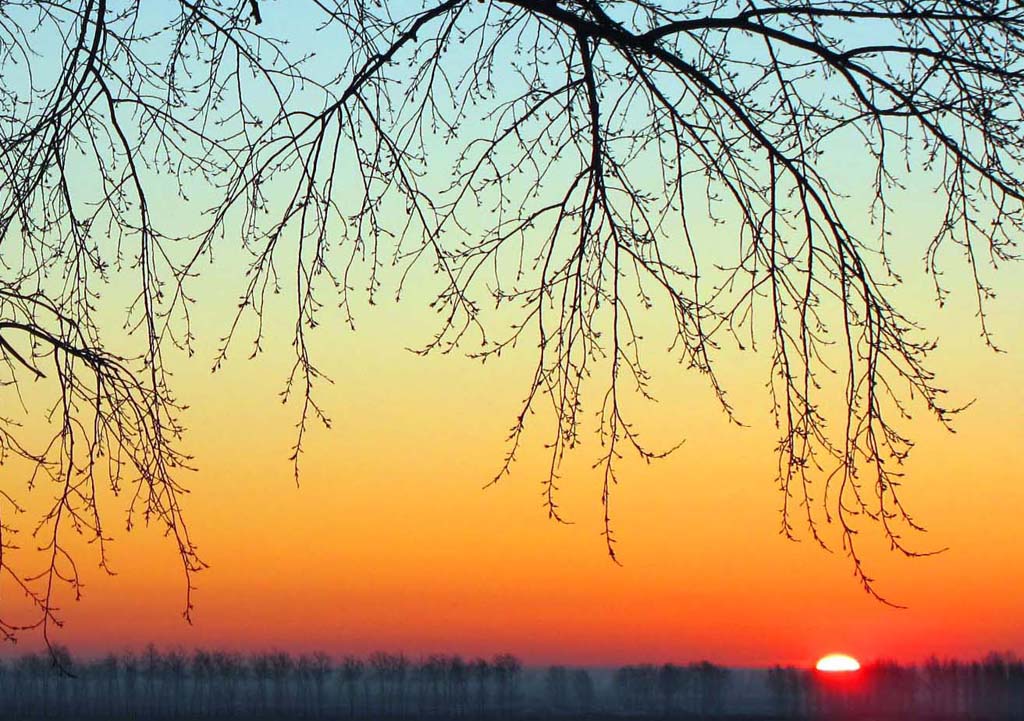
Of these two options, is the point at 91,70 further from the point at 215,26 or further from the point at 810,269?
the point at 810,269

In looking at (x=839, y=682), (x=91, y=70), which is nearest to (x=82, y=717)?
(x=839, y=682)

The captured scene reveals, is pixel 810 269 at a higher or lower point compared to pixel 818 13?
lower

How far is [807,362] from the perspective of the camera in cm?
579

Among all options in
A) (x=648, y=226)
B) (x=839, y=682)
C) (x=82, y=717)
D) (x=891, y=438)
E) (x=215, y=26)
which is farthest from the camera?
(x=839, y=682)

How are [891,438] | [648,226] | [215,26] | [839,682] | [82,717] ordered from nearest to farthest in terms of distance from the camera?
[891,438] → [648,226] → [215,26] → [82,717] → [839,682]

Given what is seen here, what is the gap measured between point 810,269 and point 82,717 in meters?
90.8

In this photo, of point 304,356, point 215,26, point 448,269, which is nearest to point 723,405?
point 448,269

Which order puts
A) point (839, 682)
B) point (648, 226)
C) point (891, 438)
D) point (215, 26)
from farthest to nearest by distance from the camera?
1. point (839, 682)
2. point (215, 26)
3. point (648, 226)
4. point (891, 438)

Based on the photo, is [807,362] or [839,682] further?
[839,682]

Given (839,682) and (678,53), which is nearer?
(678,53)

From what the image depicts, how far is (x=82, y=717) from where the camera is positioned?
89688 millimetres

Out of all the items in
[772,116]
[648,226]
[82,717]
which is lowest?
[82,717]

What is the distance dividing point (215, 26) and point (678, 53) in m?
2.00

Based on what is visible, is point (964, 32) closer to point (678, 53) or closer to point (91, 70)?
point (678, 53)
